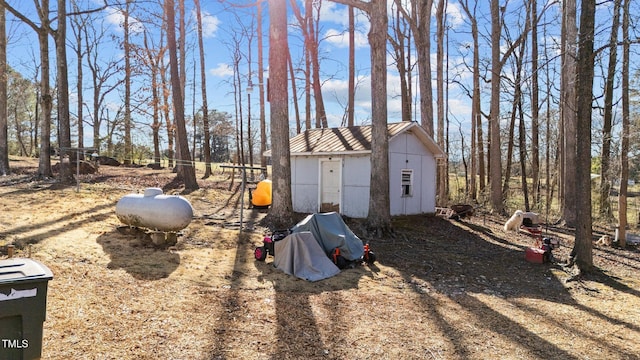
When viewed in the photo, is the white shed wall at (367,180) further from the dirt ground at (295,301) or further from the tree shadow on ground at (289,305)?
the tree shadow on ground at (289,305)

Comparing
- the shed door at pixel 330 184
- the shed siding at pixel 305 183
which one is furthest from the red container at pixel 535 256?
the shed siding at pixel 305 183

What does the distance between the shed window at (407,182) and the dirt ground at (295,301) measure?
3.83 metres

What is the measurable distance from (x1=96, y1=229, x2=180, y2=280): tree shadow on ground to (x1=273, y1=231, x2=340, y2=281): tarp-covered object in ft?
5.66

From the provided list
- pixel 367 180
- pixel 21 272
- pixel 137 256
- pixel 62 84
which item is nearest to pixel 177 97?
pixel 62 84

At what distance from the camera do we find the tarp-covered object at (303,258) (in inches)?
258

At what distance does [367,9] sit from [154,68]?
1876cm

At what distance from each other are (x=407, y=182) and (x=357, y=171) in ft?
6.73

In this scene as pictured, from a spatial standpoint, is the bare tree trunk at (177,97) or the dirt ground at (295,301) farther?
the bare tree trunk at (177,97)

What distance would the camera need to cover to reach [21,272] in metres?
2.59

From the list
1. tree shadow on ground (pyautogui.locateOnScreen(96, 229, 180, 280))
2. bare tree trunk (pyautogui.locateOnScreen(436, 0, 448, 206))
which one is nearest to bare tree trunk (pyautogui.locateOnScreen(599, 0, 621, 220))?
bare tree trunk (pyautogui.locateOnScreen(436, 0, 448, 206))

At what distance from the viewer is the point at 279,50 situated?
1011cm

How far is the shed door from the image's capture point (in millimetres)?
12938

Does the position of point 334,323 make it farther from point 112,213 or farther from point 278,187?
point 112,213

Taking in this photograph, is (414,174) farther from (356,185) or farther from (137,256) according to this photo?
(137,256)
